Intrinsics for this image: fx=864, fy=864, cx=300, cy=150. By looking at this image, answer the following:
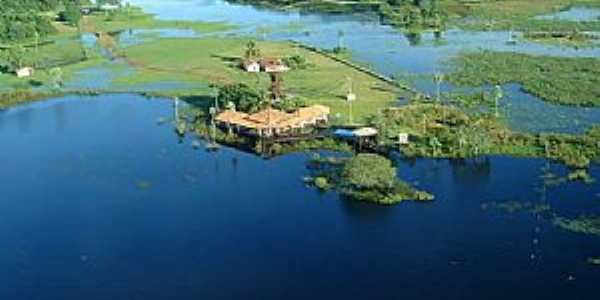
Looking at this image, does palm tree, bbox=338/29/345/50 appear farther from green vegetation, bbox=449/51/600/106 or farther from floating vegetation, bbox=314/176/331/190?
floating vegetation, bbox=314/176/331/190

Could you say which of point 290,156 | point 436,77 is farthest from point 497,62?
point 290,156

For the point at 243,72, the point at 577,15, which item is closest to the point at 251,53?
the point at 243,72

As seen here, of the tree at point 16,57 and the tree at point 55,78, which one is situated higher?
the tree at point 16,57

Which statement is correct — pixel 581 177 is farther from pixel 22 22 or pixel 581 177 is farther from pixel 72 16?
pixel 72 16

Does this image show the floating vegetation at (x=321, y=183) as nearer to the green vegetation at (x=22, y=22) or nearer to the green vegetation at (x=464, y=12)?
the green vegetation at (x=464, y=12)

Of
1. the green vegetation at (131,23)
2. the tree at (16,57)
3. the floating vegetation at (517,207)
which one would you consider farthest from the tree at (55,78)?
the floating vegetation at (517,207)
